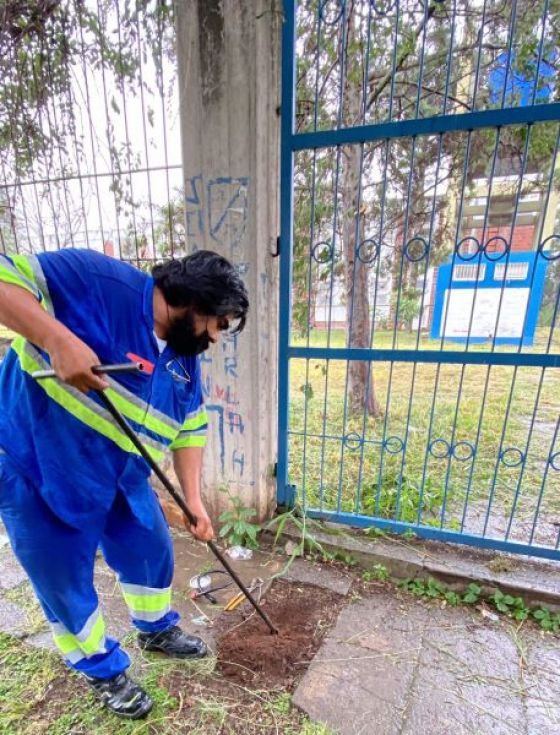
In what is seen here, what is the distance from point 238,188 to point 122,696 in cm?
236

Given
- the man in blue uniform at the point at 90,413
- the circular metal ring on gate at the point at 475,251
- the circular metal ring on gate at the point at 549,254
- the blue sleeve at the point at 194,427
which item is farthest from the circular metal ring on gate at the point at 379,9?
the blue sleeve at the point at 194,427

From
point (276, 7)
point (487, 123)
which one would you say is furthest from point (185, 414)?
point (276, 7)

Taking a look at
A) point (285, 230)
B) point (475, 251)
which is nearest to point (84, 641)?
point (285, 230)

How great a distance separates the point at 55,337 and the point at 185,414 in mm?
639

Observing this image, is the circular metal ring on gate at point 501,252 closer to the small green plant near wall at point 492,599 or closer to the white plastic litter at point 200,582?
the small green plant near wall at point 492,599

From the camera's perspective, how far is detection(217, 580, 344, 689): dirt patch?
175cm

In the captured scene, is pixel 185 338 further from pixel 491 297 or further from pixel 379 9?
pixel 379 9

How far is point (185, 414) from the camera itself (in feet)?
5.41

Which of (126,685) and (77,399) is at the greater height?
(77,399)

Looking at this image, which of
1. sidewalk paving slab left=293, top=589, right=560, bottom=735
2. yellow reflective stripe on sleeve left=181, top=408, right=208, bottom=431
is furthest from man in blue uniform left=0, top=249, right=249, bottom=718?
sidewalk paving slab left=293, top=589, right=560, bottom=735

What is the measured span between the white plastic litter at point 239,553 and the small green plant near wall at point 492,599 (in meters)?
0.90

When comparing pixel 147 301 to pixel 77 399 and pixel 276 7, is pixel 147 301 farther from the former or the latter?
pixel 276 7

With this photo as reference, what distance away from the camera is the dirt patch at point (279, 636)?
1.75 metres

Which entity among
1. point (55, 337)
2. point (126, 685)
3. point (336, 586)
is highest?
point (55, 337)
